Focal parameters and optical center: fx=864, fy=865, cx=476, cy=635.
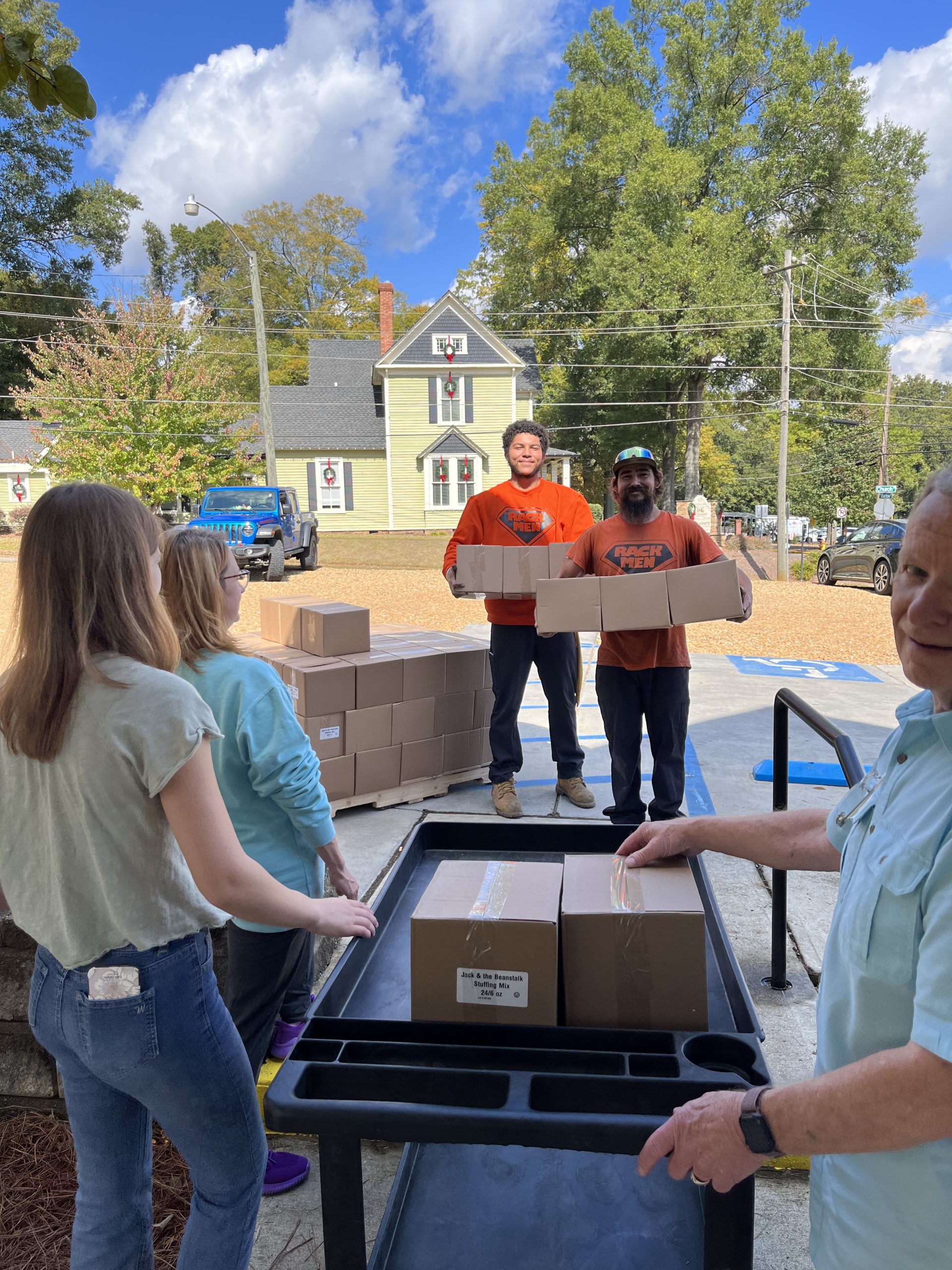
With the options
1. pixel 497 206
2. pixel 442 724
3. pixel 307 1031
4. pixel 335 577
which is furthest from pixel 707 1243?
pixel 497 206

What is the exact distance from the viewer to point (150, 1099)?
5.24 ft

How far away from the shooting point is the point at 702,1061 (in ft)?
4.40

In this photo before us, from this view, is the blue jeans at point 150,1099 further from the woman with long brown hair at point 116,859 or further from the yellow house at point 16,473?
the yellow house at point 16,473

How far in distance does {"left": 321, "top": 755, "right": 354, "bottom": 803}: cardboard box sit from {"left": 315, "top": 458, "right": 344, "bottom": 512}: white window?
28.8m

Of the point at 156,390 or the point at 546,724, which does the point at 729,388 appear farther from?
the point at 546,724

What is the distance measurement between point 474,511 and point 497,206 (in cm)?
3652

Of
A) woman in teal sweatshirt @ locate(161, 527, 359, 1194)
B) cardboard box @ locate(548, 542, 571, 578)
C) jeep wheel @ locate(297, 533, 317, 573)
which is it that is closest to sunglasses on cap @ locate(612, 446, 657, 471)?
cardboard box @ locate(548, 542, 571, 578)

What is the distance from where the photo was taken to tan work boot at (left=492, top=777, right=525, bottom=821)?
16.3 ft

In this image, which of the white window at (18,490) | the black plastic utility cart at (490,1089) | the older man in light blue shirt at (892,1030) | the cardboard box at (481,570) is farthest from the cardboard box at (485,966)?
the white window at (18,490)

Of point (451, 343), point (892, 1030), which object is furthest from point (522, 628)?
point (451, 343)

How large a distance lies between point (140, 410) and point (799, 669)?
62.5 feet

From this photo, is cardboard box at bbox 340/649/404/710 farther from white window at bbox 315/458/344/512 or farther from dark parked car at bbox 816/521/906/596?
white window at bbox 315/458/344/512

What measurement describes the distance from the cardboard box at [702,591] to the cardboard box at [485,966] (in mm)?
2678

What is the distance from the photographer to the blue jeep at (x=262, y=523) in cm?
1869
